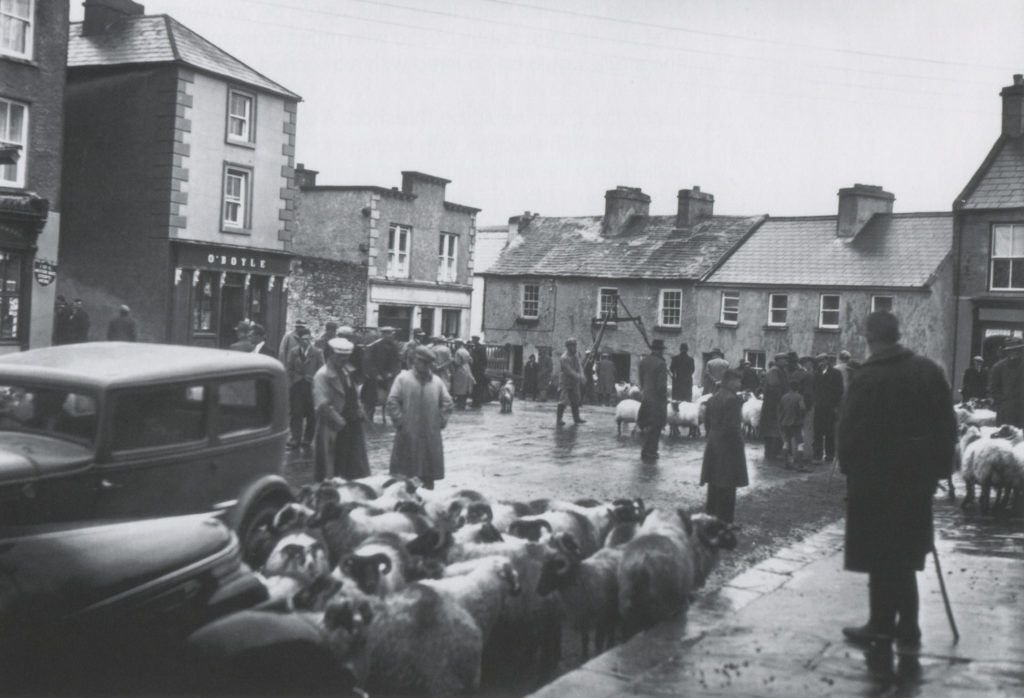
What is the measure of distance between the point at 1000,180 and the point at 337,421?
93.1 feet

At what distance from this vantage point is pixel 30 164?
24.9 metres

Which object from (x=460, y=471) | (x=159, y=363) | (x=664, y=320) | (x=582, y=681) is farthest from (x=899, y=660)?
(x=664, y=320)

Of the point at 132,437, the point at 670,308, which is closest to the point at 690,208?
the point at 670,308

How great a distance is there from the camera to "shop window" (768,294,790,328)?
139 feet

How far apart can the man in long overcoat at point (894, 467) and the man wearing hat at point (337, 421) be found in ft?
21.0

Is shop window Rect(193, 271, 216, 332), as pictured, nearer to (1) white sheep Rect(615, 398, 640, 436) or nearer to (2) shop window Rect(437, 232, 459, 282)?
(1) white sheep Rect(615, 398, 640, 436)

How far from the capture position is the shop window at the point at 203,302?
31.4 m

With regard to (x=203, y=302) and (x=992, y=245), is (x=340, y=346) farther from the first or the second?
(x=992, y=245)

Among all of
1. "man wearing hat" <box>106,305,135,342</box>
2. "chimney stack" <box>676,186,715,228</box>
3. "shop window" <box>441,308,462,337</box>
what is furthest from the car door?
"chimney stack" <box>676,186,715,228</box>

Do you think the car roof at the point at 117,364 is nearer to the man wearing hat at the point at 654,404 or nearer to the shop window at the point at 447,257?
the man wearing hat at the point at 654,404

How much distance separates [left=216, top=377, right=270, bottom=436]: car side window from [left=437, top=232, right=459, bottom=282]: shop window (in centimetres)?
3857

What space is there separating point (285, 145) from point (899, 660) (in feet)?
102

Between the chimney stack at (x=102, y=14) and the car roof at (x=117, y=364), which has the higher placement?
the chimney stack at (x=102, y=14)

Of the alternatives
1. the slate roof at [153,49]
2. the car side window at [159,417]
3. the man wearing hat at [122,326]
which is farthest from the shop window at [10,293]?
the car side window at [159,417]
